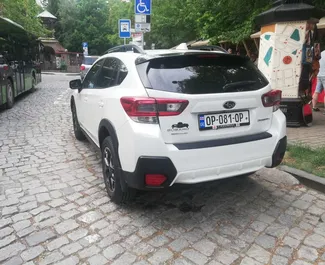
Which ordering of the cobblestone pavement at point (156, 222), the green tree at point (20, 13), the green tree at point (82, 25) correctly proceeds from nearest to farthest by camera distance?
the cobblestone pavement at point (156, 222)
the green tree at point (20, 13)
the green tree at point (82, 25)

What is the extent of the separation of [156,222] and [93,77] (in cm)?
247

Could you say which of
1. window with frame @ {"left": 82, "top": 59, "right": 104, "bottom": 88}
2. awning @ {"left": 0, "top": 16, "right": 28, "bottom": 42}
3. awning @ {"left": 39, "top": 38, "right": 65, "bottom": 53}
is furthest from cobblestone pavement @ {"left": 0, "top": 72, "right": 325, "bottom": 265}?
awning @ {"left": 39, "top": 38, "right": 65, "bottom": 53}

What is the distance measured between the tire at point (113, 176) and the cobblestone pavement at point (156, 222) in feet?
0.46

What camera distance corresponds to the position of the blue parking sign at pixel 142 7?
27.5 ft

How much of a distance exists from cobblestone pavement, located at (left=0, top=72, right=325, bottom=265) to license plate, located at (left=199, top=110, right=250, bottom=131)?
63cm

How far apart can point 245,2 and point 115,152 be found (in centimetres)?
955

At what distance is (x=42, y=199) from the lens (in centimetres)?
367

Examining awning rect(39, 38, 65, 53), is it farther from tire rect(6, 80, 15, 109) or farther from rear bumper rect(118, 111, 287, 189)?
rear bumper rect(118, 111, 287, 189)

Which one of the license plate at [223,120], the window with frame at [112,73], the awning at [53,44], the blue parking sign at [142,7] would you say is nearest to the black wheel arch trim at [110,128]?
the window with frame at [112,73]

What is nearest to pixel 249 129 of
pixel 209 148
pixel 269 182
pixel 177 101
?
pixel 209 148

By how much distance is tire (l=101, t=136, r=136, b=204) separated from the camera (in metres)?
3.26

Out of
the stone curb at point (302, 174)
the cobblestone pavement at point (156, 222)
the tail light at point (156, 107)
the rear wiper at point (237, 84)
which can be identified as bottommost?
the cobblestone pavement at point (156, 222)

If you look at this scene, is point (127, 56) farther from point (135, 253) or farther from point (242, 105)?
point (135, 253)

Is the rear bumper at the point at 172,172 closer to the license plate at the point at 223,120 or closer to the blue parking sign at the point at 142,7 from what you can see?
the license plate at the point at 223,120
